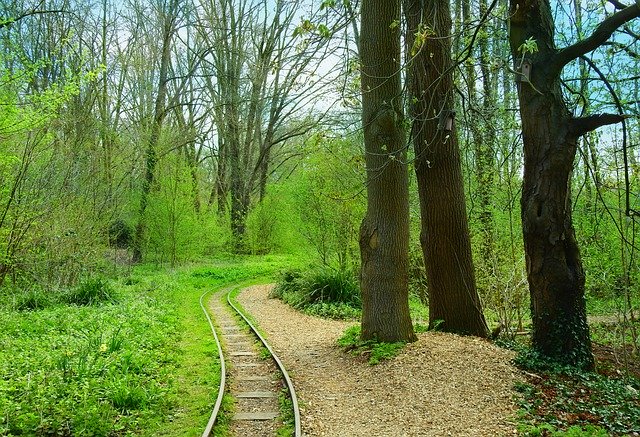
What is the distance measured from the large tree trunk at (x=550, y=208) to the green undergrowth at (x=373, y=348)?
2.22m

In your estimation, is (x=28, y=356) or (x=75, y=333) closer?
(x=28, y=356)

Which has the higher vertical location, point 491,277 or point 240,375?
point 491,277

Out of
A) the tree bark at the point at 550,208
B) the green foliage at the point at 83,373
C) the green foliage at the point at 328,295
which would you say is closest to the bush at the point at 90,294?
the green foliage at the point at 83,373

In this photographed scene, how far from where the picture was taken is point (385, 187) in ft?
29.7

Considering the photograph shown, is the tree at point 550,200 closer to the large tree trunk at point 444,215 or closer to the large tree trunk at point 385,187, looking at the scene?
the large tree trunk at point 444,215

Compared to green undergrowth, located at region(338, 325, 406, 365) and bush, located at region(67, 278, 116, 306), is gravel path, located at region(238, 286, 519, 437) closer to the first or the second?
green undergrowth, located at region(338, 325, 406, 365)

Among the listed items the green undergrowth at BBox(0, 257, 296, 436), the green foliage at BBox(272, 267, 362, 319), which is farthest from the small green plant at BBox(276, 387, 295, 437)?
the green foliage at BBox(272, 267, 362, 319)

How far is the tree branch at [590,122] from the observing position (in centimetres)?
706

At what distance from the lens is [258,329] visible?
12.4 m

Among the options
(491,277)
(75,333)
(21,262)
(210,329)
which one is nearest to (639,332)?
(491,277)

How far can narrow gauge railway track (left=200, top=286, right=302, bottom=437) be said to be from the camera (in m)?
6.25

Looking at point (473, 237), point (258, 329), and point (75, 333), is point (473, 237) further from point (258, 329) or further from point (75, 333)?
point (75, 333)

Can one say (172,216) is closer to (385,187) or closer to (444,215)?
(385,187)

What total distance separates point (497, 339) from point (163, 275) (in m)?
16.3
